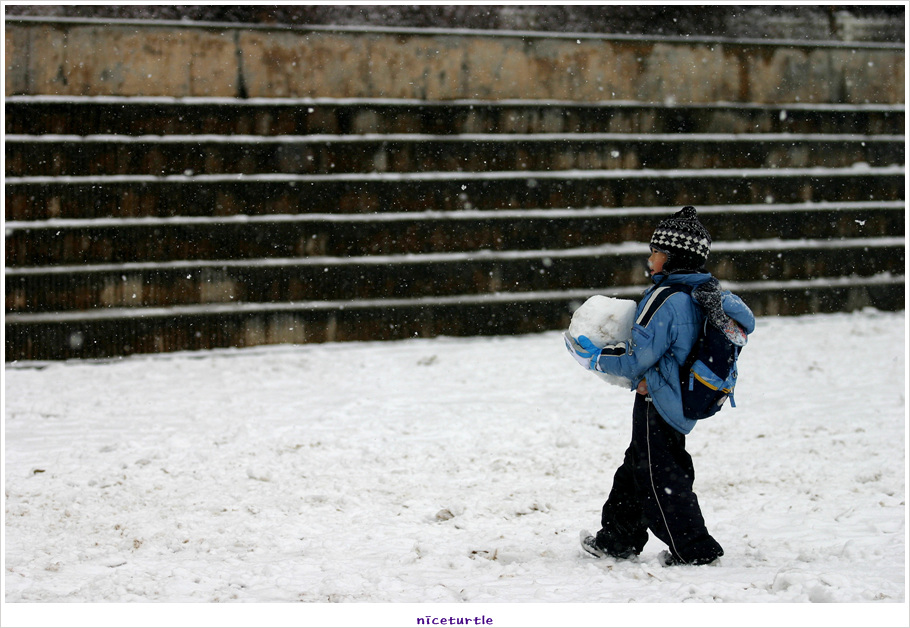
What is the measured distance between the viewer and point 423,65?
8.89m

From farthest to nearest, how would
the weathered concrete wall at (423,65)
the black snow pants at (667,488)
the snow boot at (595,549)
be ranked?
the weathered concrete wall at (423,65) → the snow boot at (595,549) → the black snow pants at (667,488)

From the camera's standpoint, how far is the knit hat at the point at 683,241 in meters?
3.77

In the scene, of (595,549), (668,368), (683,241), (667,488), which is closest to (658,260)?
(683,241)

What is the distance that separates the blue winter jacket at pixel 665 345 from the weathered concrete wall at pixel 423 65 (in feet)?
19.0

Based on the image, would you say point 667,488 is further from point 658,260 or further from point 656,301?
point 658,260

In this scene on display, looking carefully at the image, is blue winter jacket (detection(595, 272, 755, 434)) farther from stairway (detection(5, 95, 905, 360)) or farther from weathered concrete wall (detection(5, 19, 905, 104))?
weathered concrete wall (detection(5, 19, 905, 104))

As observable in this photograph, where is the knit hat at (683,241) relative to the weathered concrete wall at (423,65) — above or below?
below

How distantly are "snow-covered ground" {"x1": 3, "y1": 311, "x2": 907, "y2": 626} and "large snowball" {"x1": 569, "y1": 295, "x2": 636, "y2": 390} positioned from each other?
101 centimetres

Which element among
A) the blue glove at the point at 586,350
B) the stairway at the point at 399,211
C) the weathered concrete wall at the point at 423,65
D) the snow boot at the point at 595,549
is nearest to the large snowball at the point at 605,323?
the blue glove at the point at 586,350

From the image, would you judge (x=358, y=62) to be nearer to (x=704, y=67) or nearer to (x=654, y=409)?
(x=704, y=67)

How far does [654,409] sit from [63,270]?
6471 millimetres

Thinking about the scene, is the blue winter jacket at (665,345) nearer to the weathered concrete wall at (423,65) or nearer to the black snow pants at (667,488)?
the black snow pants at (667,488)

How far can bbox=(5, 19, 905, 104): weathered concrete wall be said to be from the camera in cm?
826

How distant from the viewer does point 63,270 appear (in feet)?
27.1
